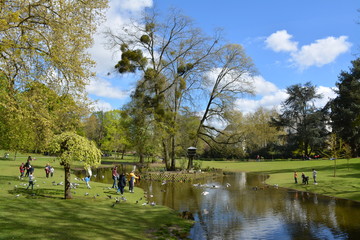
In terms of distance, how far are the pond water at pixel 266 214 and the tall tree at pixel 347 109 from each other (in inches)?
1338

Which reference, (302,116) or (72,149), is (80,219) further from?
(302,116)

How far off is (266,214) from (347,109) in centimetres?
4417

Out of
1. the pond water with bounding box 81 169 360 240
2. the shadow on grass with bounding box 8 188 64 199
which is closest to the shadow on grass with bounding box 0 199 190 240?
the shadow on grass with bounding box 8 188 64 199

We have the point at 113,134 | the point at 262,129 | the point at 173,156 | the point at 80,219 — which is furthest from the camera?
the point at 262,129

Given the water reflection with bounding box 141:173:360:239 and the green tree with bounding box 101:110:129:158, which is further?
the green tree with bounding box 101:110:129:158

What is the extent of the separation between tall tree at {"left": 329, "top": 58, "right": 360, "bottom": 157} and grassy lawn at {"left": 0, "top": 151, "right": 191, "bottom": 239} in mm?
46969

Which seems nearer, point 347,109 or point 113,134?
point 347,109

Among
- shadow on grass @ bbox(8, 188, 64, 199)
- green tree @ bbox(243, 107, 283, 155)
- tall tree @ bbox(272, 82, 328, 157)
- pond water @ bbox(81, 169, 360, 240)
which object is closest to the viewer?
pond water @ bbox(81, 169, 360, 240)

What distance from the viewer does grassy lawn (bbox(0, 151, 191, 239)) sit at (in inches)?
398

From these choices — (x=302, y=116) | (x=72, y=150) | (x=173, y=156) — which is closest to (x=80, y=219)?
(x=72, y=150)

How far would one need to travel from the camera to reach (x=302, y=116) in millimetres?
66125

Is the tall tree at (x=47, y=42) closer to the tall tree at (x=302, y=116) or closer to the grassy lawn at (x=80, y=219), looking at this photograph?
the grassy lawn at (x=80, y=219)

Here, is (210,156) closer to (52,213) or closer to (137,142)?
(137,142)

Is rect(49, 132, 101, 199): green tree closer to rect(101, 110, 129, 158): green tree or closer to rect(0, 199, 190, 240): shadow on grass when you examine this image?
rect(0, 199, 190, 240): shadow on grass
